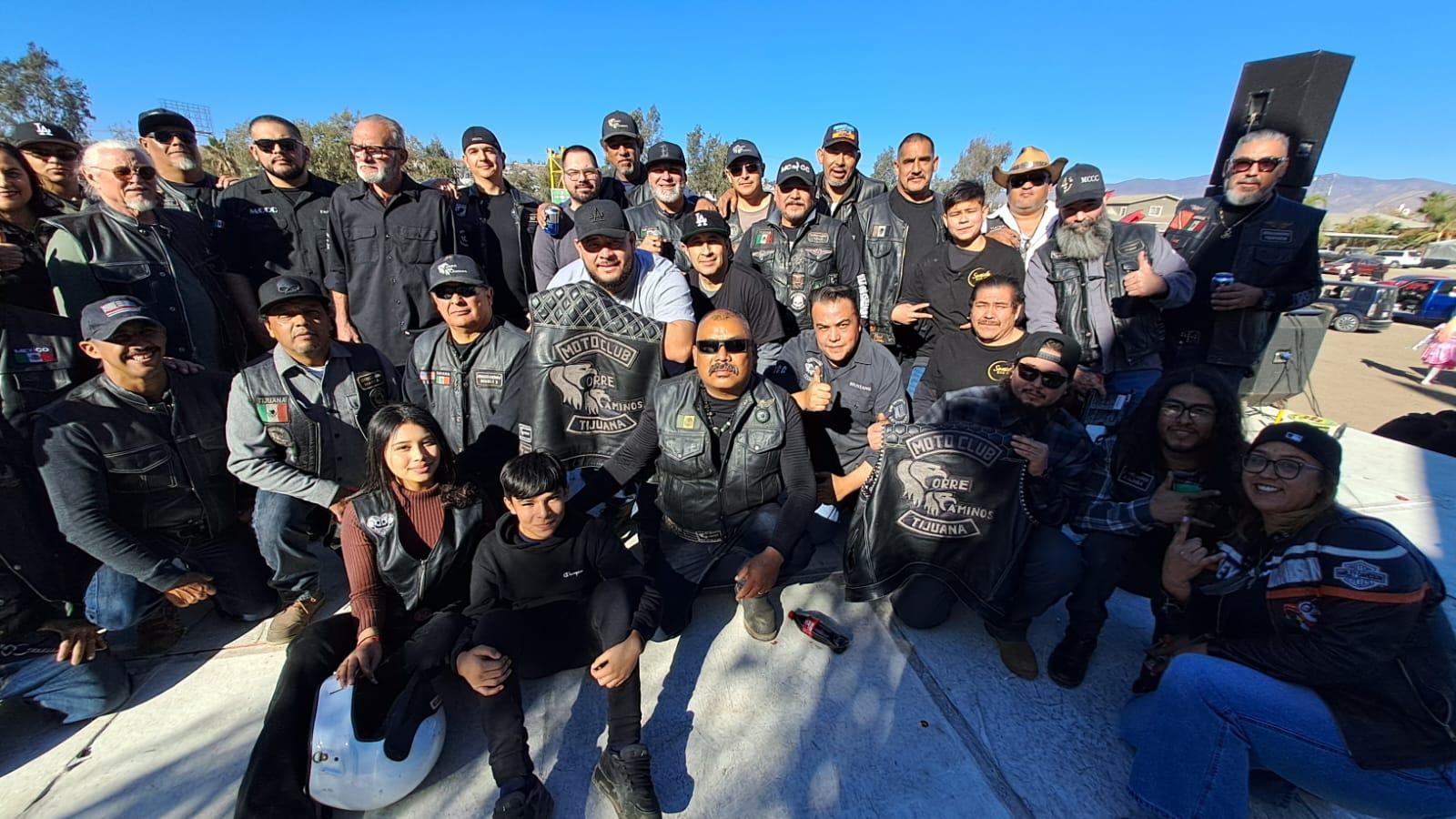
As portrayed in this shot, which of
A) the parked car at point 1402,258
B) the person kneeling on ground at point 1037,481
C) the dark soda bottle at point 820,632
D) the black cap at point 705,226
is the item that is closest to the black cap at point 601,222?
the black cap at point 705,226

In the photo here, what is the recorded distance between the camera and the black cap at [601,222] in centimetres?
328

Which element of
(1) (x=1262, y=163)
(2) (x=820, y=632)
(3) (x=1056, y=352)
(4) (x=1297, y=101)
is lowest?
(2) (x=820, y=632)

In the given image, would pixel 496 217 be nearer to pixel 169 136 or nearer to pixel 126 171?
pixel 126 171

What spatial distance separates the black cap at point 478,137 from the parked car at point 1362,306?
20.4 m

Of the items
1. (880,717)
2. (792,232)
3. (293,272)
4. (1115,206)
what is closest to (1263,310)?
(792,232)

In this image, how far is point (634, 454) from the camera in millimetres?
3107

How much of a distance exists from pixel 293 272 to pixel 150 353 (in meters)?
1.82

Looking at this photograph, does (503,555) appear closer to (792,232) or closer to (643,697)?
(643,697)

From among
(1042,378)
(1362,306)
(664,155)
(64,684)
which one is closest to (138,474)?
(64,684)

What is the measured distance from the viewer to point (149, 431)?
2.80 m

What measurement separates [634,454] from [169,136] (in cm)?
460

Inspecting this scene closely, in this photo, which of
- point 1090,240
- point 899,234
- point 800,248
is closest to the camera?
point 1090,240

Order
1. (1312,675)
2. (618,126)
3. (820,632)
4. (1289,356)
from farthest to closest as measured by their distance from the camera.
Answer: (1289,356) → (618,126) → (820,632) → (1312,675)

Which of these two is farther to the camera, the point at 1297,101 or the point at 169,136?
the point at 1297,101
